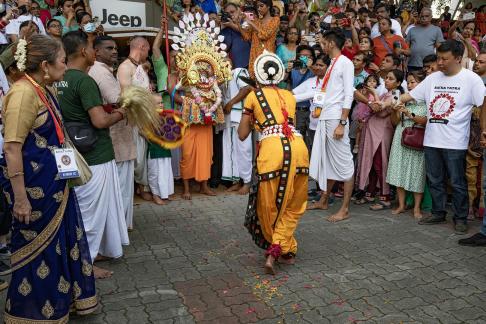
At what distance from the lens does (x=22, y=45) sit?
9.86ft

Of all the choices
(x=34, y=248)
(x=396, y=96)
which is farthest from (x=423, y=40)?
(x=34, y=248)

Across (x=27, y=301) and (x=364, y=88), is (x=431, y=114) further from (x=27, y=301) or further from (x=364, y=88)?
(x=27, y=301)

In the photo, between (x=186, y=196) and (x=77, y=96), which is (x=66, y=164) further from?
(x=186, y=196)

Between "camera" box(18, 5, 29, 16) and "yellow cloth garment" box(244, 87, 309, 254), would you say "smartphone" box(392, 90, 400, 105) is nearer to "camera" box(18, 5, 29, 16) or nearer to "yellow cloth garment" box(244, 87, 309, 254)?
"yellow cloth garment" box(244, 87, 309, 254)

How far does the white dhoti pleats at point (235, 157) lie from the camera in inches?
282

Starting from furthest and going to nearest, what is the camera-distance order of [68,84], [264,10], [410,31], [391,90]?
[410,31] < [264,10] < [391,90] < [68,84]

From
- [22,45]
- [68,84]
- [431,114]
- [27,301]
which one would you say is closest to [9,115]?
[22,45]

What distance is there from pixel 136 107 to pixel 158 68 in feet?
9.20

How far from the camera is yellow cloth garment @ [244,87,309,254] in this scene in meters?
4.11

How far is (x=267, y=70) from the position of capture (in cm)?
422

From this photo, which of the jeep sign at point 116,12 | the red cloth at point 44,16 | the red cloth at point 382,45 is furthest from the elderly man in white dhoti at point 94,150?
the red cloth at point 382,45

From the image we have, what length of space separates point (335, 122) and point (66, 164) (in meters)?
3.45

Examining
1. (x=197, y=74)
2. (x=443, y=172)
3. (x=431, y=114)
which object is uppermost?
(x=197, y=74)

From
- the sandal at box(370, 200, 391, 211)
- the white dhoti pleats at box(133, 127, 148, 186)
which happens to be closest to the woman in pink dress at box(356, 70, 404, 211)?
the sandal at box(370, 200, 391, 211)
